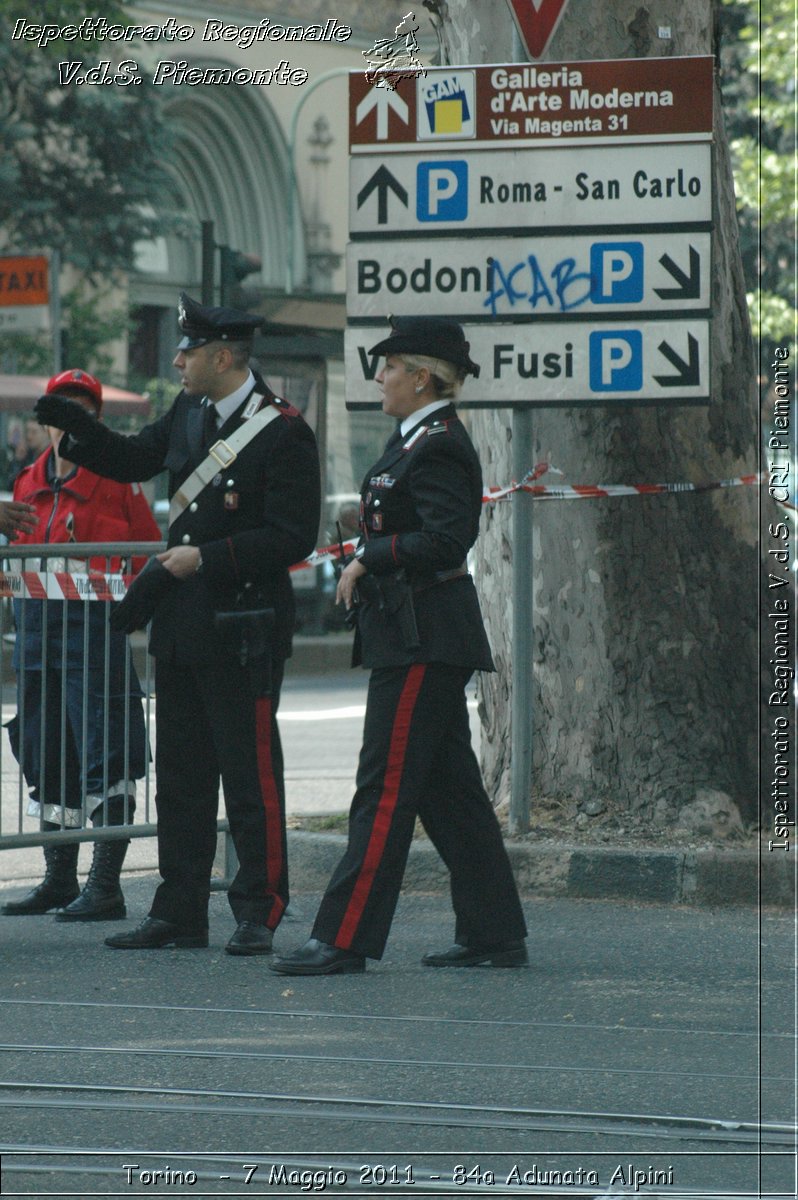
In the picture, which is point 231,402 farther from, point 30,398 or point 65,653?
point 30,398

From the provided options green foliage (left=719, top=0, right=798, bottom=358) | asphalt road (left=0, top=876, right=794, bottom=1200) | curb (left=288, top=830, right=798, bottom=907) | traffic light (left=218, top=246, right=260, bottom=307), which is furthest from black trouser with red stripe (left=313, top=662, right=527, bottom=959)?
green foliage (left=719, top=0, right=798, bottom=358)

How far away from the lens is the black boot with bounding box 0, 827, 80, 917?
7.18 metres

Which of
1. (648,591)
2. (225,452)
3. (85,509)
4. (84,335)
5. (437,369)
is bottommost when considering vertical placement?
(648,591)

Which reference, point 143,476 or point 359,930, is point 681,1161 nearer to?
point 359,930

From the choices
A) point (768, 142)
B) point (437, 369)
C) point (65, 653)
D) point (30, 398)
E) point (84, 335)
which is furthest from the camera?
point (768, 142)

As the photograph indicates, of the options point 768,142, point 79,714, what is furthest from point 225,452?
point 768,142

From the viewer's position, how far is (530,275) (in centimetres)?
743

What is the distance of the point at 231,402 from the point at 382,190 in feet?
5.02

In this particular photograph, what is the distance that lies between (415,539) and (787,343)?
27.2m

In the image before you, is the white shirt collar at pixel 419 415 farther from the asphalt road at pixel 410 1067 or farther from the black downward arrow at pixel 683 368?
the asphalt road at pixel 410 1067

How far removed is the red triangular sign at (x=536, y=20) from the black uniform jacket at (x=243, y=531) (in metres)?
1.92

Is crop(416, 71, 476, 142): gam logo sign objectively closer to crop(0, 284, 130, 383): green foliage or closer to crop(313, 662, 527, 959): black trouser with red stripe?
crop(313, 662, 527, 959): black trouser with red stripe

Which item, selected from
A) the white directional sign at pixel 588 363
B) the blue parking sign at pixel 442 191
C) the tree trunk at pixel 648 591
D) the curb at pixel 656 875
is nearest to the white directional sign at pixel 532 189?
the blue parking sign at pixel 442 191

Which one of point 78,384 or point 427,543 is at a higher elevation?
point 78,384
